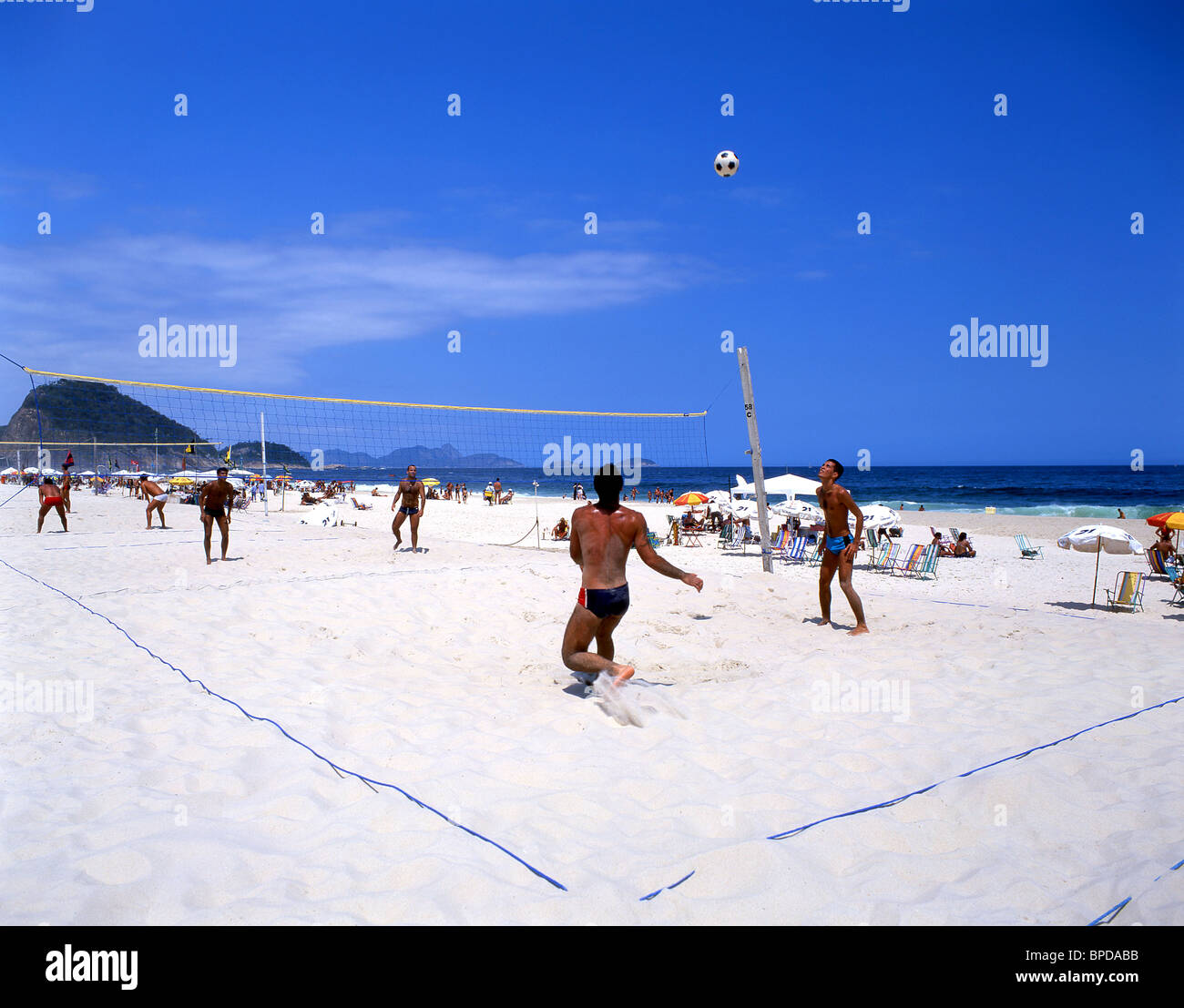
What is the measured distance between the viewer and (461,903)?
207 centimetres

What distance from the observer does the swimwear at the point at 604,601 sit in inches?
165

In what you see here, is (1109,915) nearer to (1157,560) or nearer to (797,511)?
(1157,560)

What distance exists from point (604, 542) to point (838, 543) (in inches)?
119

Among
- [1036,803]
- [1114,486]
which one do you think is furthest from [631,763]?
[1114,486]

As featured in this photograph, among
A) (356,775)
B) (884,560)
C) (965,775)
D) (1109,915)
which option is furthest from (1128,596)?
(356,775)

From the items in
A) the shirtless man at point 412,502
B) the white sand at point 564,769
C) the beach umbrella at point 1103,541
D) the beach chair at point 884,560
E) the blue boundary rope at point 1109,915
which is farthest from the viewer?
the beach chair at point 884,560

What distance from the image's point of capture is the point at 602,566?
4.19 meters

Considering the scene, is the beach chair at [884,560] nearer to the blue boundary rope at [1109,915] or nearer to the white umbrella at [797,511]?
the white umbrella at [797,511]

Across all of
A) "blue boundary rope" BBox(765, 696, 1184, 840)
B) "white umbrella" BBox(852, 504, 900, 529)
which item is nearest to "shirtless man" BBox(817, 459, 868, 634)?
"blue boundary rope" BBox(765, 696, 1184, 840)

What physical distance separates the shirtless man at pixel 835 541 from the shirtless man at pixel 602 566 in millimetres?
2521

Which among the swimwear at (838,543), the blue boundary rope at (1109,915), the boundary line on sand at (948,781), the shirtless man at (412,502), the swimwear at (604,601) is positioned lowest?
the blue boundary rope at (1109,915)

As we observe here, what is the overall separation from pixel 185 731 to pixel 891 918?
10.0ft

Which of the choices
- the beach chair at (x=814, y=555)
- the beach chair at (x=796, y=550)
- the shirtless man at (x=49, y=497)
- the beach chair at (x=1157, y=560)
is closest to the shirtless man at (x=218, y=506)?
the shirtless man at (x=49, y=497)
